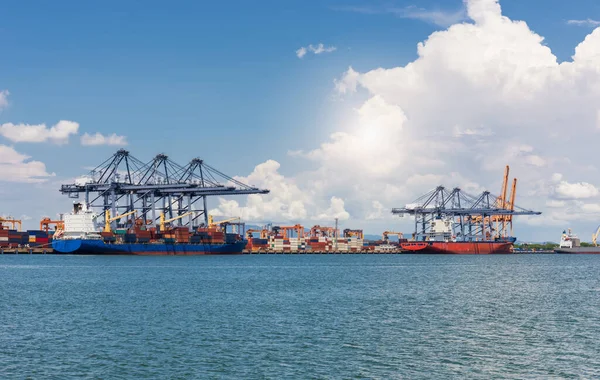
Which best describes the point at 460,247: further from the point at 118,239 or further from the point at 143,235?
the point at 118,239

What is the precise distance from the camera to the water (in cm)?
2269

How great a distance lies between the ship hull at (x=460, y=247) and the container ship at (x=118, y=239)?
194ft

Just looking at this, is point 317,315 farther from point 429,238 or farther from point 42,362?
point 429,238

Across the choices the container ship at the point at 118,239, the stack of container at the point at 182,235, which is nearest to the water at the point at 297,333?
the container ship at the point at 118,239

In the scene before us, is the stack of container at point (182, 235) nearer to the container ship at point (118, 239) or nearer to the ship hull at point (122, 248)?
the container ship at point (118, 239)

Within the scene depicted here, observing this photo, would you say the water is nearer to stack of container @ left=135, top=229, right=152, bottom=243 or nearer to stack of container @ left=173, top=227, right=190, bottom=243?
stack of container @ left=135, top=229, right=152, bottom=243

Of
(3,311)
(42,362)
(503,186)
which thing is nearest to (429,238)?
(503,186)

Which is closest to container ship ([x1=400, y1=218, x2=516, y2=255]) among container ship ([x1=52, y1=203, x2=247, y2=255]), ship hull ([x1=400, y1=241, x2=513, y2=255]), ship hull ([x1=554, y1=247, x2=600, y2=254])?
ship hull ([x1=400, y1=241, x2=513, y2=255])

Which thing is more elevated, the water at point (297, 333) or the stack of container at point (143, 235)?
the stack of container at point (143, 235)

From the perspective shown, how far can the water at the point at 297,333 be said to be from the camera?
22.7m

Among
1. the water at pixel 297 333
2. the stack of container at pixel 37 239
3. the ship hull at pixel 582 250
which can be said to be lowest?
the ship hull at pixel 582 250

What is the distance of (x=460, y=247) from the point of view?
165m

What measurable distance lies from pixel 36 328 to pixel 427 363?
62.5 ft

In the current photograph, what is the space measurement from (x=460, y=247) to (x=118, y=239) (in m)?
87.4
